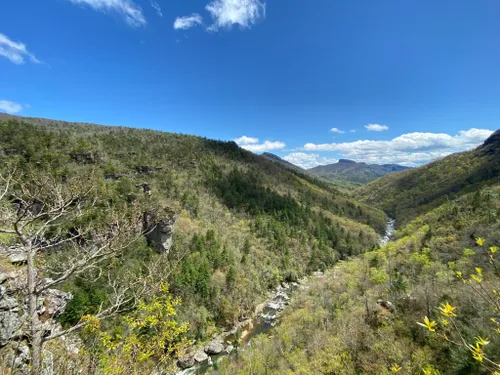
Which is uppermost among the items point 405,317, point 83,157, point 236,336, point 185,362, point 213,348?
point 83,157

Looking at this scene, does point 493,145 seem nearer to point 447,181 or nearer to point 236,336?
point 447,181

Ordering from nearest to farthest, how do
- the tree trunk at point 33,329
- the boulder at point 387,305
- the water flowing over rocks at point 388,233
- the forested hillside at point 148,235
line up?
the tree trunk at point 33,329 → the forested hillside at point 148,235 → the boulder at point 387,305 → the water flowing over rocks at point 388,233

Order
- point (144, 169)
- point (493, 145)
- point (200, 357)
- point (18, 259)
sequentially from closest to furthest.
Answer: point (18, 259) → point (200, 357) → point (144, 169) → point (493, 145)

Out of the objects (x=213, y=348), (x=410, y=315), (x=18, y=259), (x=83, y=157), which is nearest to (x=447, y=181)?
(x=410, y=315)

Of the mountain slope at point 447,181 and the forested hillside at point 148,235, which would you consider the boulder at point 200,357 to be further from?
the mountain slope at point 447,181

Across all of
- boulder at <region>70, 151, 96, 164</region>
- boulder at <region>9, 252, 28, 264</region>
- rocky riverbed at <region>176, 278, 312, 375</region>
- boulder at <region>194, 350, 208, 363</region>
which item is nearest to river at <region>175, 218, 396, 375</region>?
rocky riverbed at <region>176, 278, 312, 375</region>

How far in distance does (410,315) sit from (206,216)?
218ft

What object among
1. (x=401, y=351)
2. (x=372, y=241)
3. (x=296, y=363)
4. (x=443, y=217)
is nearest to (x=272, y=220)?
(x=372, y=241)

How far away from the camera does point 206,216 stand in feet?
274

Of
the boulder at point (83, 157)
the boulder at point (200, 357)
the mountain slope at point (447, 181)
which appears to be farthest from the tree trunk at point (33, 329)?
the mountain slope at point (447, 181)

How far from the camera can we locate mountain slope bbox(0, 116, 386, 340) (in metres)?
49.3

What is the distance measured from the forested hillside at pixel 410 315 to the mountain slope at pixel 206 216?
51.4 feet

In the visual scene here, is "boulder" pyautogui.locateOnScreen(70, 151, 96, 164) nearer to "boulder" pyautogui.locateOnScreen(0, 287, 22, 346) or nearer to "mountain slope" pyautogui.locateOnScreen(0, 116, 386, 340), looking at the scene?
"mountain slope" pyautogui.locateOnScreen(0, 116, 386, 340)

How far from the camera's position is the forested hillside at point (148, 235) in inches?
324
